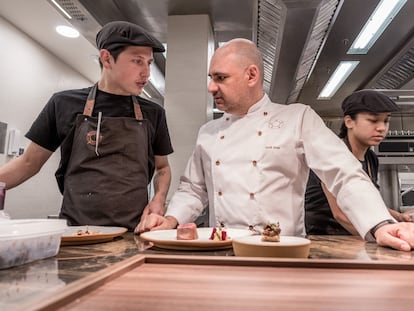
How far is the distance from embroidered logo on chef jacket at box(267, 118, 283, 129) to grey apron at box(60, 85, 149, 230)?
1.86ft

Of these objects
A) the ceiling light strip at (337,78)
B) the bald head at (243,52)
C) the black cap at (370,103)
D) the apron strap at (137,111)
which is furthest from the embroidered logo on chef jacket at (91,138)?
the ceiling light strip at (337,78)

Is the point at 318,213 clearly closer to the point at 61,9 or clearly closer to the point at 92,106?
the point at 92,106

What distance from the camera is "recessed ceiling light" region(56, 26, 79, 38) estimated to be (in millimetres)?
3094

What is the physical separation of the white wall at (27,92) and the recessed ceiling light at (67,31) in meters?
0.38

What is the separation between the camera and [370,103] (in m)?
1.88

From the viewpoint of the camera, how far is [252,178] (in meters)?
1.31

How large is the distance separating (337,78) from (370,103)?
7.29 ft

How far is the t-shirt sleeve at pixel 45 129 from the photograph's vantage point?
4.92ft

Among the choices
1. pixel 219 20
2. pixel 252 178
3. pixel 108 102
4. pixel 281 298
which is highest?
pixel 219 20

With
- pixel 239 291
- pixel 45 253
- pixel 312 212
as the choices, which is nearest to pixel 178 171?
pixel 312 212

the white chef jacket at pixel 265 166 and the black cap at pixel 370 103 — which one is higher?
the black cap at pixel 370 103

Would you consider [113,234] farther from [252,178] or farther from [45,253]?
[252,178]

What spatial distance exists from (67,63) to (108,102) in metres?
2.85

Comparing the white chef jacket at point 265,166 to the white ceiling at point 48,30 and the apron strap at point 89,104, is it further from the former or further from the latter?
the white ceiling at point 48,30
